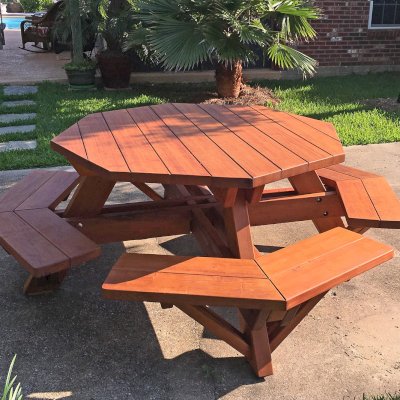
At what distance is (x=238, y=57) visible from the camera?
7.19m

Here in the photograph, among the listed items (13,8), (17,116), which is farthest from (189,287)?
(13,8)

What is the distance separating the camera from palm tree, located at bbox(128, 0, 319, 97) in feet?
22.1

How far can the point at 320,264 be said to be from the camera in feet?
7.84

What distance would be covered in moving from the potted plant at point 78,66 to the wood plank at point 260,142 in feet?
19.0

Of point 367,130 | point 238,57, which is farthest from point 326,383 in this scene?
point 238,57

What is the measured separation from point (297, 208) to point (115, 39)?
6.69 m

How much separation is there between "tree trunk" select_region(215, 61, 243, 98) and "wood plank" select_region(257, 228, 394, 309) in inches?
234

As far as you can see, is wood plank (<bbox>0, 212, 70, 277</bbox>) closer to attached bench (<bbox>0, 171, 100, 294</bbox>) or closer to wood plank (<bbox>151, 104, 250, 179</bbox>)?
attached bench (<bbox>0, 171, 100, 294</bbox>)

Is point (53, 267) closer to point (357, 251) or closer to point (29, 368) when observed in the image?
point (29, 368)

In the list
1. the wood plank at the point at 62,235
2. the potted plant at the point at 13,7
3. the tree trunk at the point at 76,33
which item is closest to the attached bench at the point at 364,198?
the wood plank at the point at 62,235

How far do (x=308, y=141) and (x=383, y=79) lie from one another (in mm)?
8077

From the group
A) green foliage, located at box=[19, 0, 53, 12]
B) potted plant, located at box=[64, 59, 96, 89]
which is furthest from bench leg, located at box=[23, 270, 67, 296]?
green foliage, located at box=[19, 0, 53, 12]

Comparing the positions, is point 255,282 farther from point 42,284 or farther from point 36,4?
point 36,4

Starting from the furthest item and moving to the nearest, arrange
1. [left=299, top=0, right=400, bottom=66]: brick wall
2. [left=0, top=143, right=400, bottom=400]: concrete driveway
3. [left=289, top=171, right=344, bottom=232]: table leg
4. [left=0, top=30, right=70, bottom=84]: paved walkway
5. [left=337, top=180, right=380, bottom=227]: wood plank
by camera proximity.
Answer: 1. [left=299, top=0, right=400, bottom=66]: brick wall
2. [left=0, top=30, right=70, bottom=84]: paved walkway
3. [left=289, top=171, right=344, bottom=232]: table leg
4. [left=337, top=180, right=380, bottom=227]: wood plank
5. [left=0, top=143, right=400, bottom=400]: concrete driveway
